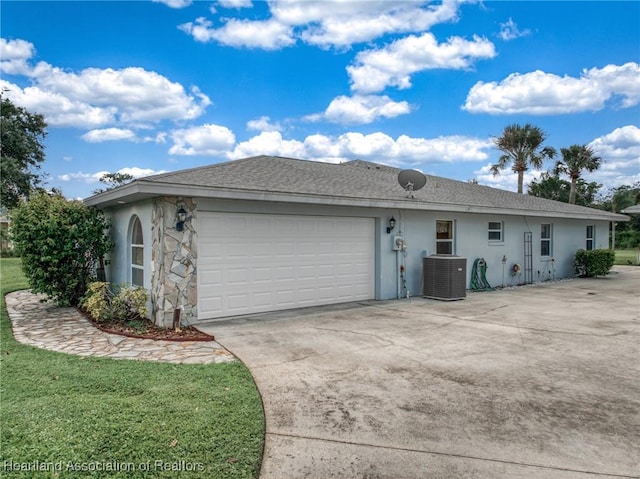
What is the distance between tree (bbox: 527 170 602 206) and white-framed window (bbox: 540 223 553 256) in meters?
20.5

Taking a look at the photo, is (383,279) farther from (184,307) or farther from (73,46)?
(73,46)

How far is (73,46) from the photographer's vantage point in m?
12.6

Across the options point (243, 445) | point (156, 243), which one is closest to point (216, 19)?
point (156, 243)

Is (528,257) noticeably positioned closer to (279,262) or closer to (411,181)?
(411,181)

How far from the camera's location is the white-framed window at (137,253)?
27.1 ft

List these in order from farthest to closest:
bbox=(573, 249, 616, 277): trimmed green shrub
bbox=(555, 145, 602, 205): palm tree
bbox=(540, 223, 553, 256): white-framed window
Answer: bbox=(555, 145, 602, 205): palm tree
bbox=(573, 249, 616, 277): trimmed green shrub
bbox=(540, 223, 553, 256): white-framed window

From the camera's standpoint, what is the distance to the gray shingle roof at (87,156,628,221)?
7230mm

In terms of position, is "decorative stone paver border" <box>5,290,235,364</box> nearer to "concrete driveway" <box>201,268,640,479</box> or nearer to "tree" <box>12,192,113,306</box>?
"concrete driveway" <box>201,268,640,479</box>

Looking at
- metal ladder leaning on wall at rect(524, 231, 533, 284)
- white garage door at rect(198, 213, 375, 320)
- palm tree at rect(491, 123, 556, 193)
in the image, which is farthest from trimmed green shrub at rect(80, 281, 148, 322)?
palm tree at rect(491, 123, 556, 193)

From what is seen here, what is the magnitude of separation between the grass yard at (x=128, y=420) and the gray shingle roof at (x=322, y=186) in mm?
3026

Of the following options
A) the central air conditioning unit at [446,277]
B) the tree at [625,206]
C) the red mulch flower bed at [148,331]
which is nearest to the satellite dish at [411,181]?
the central air conditioning unit at [446,277]

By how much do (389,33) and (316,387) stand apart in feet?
40.9

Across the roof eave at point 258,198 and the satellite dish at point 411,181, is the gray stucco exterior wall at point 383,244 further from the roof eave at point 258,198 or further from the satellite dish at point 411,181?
the satellite dish at point 411,181

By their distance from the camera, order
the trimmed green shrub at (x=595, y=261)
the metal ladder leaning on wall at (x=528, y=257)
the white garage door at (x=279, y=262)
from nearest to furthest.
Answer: the white garage door at (x=279, y=262) → the metal ladder leaning on wall at (x=528, y=257) → the trimmed green shrub at (x=595, y=261)
